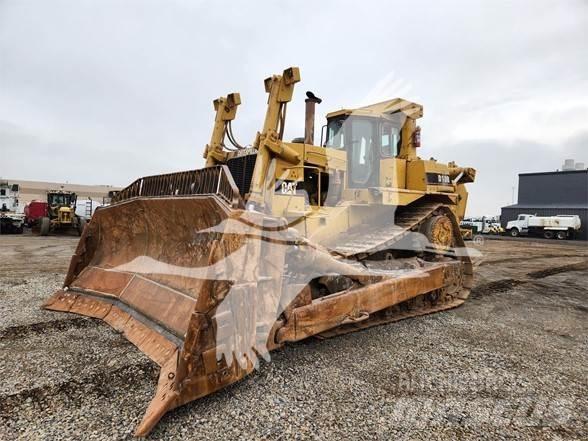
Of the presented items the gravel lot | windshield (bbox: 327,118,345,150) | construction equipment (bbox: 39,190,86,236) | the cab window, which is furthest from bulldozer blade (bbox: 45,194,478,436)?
construction equipment (bbox: 39,190,86,236)

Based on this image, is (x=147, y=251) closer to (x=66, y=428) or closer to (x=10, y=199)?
(x=66, y=428)

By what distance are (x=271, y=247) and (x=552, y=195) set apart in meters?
41.1

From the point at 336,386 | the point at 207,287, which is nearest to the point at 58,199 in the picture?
the point at 207,287

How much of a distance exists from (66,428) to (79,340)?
1.54 meters

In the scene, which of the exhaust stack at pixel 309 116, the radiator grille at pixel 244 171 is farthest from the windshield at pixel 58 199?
the exhaust stack at pixel 309 116

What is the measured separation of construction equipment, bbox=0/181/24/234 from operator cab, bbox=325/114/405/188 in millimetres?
20779

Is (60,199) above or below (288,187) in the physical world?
above

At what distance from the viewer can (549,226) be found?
27.9 metres

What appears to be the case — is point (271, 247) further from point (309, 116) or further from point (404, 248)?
point (309, 116)

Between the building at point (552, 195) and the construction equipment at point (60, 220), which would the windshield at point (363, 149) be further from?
the building at point (552, 195)

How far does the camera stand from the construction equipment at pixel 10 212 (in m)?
19.9

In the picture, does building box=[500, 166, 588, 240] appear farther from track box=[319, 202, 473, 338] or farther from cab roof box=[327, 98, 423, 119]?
cab roof box=[327, 98, 423, 119]

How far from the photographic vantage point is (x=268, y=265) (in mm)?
2979

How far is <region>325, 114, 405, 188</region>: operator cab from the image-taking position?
19.8ft
